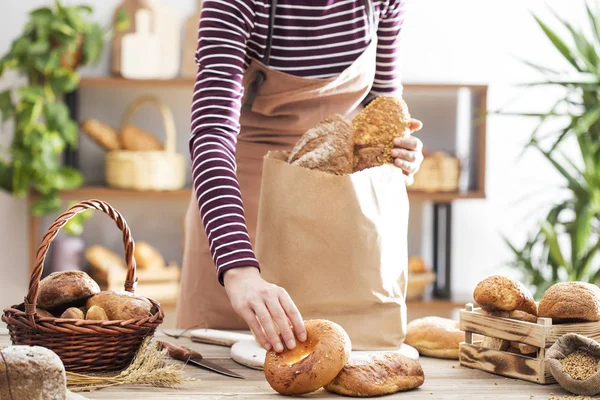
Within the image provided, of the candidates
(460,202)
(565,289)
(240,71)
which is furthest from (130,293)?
(460,202)

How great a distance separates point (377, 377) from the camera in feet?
3.21

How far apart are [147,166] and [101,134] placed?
238mm

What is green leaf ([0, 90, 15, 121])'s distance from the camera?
10.4ft

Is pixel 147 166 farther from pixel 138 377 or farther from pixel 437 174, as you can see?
pixel 138 377

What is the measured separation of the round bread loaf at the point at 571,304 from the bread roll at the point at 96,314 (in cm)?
62

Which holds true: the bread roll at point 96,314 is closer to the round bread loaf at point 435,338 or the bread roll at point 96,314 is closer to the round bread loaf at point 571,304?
the round bread loaf at point 435,338

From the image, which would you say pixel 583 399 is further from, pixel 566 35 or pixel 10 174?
pixel 566 35

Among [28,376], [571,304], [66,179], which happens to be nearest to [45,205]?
[66,179]

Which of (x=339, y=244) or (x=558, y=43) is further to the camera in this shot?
(x=558, y=43)

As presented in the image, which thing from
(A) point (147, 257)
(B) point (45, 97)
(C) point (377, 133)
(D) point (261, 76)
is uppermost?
(B) point (45, 97)

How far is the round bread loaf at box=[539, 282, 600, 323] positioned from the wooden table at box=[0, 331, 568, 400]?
0.33 feet

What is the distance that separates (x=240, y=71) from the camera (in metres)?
1.21

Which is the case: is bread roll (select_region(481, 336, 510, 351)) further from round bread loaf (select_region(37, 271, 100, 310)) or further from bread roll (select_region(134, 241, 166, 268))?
bread roll (select_region(134, 241, 166, 268))

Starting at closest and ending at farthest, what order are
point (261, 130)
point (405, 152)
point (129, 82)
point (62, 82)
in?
1. point (405, 152)
2. point (261, 130)
3. point (62, 82)
4. point (129, 82)
